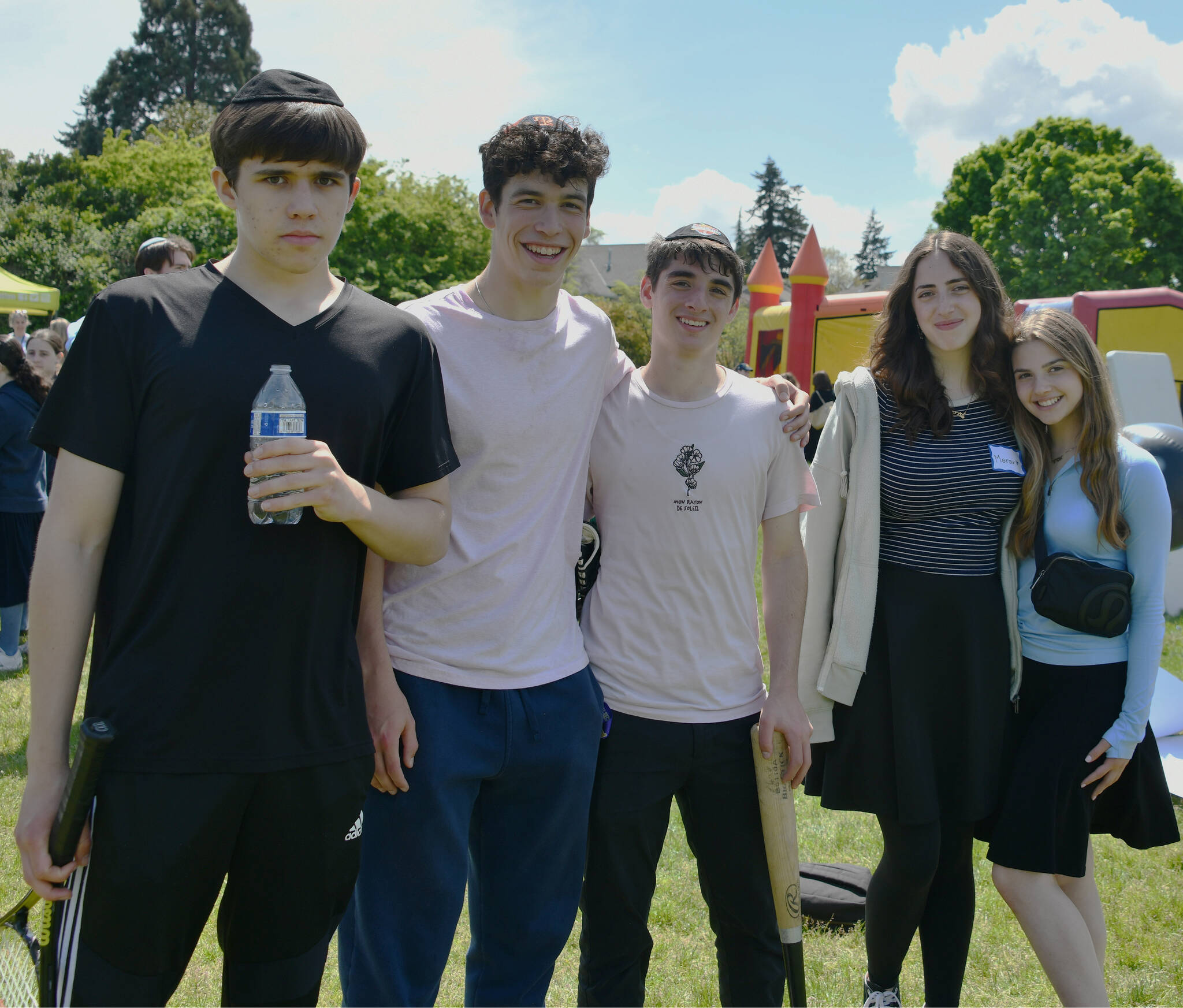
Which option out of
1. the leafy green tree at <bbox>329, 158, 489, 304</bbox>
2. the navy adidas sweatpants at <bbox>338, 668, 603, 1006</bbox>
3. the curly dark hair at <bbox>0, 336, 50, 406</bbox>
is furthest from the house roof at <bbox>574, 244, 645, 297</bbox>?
the navy adidas sweatpants at <bbox>338, 668, 603, 1006</bbox>

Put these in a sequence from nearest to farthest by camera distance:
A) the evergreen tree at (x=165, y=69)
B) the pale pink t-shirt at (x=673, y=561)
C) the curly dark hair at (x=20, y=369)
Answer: the pale pink t-shirt at (x=673, y=561) → the curly dark hair at (x=20, y=369) → the evergreen tree at (x=165, y=69)

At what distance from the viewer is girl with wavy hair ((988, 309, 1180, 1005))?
110 inches

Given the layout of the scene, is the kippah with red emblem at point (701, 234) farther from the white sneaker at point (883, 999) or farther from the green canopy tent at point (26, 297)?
the green canopy tent at point (26, 297)

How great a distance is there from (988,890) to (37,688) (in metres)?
4.14

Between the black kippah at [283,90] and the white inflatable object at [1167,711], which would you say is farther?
the white inflatable object at [1167,711]

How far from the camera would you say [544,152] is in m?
2.39

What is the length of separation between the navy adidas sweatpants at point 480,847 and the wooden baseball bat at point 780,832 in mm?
529

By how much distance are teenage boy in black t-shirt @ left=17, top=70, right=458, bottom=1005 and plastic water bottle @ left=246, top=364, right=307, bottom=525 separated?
32mm

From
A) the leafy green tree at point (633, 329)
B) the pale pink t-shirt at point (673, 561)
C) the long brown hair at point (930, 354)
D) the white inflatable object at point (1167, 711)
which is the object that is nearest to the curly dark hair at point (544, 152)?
the pale pink t-shirt at point (673, 561)

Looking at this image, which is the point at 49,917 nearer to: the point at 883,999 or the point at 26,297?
the point at 883,999

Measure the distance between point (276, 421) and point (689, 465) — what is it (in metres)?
1.28

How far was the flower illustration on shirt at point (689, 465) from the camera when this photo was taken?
2.60 m

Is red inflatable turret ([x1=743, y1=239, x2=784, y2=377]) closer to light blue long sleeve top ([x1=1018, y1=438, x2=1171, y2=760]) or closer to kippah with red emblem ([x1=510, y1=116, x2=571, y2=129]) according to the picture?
light blue long sleeve top ([x1=1018, y1=438, x2=1171, y2=760])

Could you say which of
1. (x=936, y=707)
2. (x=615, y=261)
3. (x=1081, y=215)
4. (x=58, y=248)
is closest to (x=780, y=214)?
(x=615, y=261)
